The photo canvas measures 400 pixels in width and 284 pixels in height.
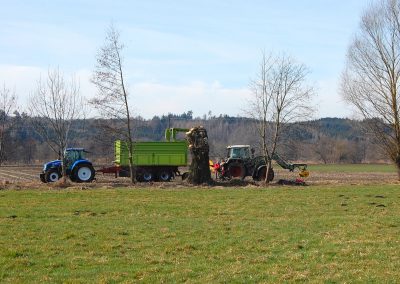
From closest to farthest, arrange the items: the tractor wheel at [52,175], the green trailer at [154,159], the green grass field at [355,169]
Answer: the tractor wheel at [52,175] < the green trailer at [154,159] < the green grass field at [355,169]

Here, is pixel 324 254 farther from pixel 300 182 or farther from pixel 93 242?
pixel 300 182

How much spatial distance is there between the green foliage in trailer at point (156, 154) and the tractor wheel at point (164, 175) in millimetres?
599

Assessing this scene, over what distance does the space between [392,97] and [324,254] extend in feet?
106

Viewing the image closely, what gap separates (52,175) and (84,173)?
1.88 meters

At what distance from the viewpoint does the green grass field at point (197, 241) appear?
879cm

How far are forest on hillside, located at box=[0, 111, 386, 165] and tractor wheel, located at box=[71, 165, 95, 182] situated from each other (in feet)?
8.01

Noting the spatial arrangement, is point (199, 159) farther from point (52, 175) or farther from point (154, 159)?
point (52, 175)

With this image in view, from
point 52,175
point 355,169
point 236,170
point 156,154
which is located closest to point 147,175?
point 156,154

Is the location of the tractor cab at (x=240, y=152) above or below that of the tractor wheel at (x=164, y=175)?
above

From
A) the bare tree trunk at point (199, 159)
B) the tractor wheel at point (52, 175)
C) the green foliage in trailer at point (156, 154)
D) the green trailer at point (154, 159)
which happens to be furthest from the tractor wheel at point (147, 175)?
the tractor wheel at point (52, 175)

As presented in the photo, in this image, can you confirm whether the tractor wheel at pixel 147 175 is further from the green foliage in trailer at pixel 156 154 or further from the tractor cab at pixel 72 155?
the tractor cab at pixel 72 155

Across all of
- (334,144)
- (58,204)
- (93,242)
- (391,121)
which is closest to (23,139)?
(334,144)

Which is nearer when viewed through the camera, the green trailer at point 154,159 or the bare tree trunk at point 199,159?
the bare tree trunk at point 199,159

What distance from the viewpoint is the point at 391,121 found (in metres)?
40.6
